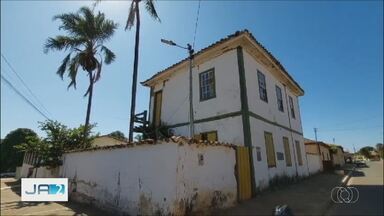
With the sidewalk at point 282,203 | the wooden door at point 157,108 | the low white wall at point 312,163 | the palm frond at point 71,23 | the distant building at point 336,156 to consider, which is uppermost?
the palm frond at point 71,23

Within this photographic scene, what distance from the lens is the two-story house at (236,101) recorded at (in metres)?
10.2

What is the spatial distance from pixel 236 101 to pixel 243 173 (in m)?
3.04

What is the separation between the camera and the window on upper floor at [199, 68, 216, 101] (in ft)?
37.3

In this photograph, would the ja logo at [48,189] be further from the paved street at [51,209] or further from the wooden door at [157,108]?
the wooden door at [157,108]

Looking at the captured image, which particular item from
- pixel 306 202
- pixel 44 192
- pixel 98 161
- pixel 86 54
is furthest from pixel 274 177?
pixel 86 54

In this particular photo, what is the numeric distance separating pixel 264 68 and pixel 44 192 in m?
11.6

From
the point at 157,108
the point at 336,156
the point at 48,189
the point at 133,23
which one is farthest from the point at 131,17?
the point at 336,156

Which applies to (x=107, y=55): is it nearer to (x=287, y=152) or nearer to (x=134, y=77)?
(x=134, y=77)

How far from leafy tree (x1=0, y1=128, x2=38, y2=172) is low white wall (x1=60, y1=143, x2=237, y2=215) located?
26360 mm

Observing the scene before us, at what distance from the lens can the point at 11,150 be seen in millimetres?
29844

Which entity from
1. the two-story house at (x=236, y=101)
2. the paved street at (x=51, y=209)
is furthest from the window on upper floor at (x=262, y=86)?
the paved street at (x=51, y=209)

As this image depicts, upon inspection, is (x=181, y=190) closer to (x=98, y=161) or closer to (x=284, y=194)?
(x=98, y=161)

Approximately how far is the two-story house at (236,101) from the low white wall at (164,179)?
2269 mm

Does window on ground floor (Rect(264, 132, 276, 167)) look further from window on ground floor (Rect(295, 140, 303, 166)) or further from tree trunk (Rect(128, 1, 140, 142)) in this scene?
tree trunk (Rect(128, 1, 140, 142))
